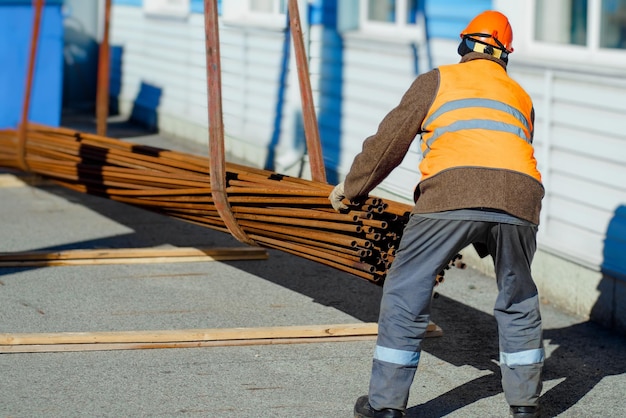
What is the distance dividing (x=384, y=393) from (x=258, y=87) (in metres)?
6.94

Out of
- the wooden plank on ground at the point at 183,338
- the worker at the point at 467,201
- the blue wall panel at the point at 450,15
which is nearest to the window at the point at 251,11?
the blue wall panel at the point at 450,15

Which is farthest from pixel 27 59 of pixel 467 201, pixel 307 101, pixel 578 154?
pixel 467 201

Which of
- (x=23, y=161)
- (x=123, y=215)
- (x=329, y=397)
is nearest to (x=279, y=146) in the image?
(x=123, y=215)

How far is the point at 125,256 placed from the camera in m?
7.64

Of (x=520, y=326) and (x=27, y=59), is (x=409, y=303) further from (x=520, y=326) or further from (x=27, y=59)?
(x=27, y=59)

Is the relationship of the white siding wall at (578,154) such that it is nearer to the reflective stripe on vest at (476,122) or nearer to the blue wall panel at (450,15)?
the blue wall panel at (450,15)

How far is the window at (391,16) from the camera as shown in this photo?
906 centimetres

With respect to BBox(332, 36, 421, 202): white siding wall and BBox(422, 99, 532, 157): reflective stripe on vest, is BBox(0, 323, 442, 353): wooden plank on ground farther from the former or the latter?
BBox(332, 36, 421, 202): white siding wall

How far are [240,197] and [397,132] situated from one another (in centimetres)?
141

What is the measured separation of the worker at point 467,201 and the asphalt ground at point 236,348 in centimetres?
46

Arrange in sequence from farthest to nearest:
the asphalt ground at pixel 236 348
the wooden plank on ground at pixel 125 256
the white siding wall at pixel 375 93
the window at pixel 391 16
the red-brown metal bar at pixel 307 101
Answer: the window at pixel 391 16, the white siding wall at pixel 375 93, the wooden plank on ground at pixel 125 256, the red-brown metal bar at pixel 307 101, the asphalt ground at pixel 236 348

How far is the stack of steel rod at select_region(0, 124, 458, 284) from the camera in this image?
205 inches

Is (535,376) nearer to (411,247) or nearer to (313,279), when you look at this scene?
(411,247)

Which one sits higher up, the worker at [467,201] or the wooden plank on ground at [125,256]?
the worker at [467,201]
